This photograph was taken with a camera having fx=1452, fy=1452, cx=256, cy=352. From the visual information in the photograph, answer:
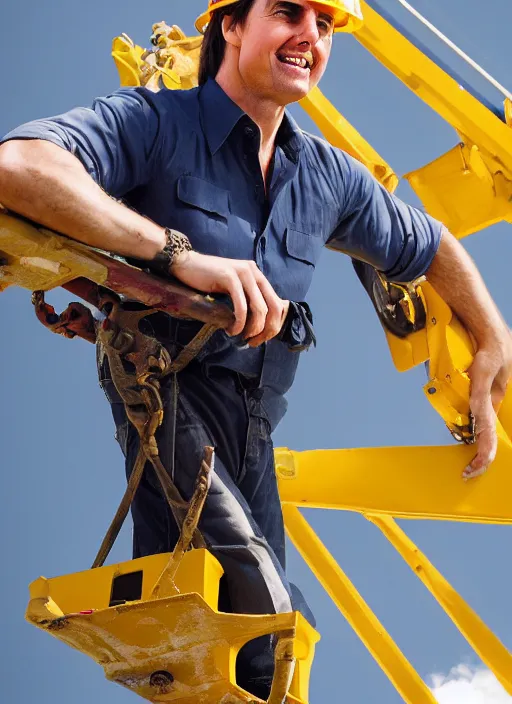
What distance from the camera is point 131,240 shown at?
12.3ft

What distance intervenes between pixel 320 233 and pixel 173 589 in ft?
4.12

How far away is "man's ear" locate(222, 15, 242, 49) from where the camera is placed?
434 cm

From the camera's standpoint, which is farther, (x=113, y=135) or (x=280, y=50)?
(x=280, y=50)

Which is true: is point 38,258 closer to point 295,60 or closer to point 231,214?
point 231,214

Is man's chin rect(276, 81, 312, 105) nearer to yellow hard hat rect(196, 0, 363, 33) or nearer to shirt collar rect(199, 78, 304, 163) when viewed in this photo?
shirt collar rect(199, 78, 304, 163)

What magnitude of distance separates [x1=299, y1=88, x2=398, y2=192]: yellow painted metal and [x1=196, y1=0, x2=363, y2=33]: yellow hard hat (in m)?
1.63

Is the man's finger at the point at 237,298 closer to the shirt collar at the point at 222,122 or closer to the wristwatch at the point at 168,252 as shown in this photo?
the wristwatch at the point at 168,252

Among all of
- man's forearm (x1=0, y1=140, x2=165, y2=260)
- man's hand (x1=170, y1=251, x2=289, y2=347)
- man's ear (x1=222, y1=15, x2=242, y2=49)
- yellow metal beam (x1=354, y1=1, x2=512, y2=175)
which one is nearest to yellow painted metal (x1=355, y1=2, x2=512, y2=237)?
yellow metal beam (x1=354, y1=1, x2=512, y2=175)

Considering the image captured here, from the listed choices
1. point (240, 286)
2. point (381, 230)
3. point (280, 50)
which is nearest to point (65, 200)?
point (240, 286)

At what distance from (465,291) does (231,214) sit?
3.76 ft

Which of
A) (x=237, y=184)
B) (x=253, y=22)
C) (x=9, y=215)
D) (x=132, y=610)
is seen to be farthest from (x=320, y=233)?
(x=132, y=610)

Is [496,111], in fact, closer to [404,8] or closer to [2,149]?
[404,8]

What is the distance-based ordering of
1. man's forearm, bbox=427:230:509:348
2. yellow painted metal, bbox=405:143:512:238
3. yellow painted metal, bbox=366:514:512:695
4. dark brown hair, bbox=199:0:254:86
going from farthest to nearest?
yellow painted metal, bbox=366:514:512:695
yellow painted metal, bbox=405:143:512:238
man's forearm, bbox=427:230:509:348
dark brown hair, bbox=199:0:254:86

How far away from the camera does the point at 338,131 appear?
21.0 ft
